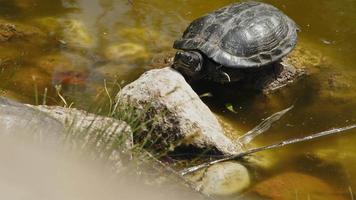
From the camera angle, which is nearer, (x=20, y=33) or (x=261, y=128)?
(x=261, y=128)

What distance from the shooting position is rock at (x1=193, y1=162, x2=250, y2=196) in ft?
15.2

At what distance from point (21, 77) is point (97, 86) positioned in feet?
2.63

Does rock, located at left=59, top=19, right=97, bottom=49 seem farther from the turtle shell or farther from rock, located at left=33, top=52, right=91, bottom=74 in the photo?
Answer: the turtle shell

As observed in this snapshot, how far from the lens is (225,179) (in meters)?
4.78

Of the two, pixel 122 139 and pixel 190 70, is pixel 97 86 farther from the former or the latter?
pixel 122 139

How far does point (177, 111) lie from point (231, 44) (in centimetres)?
117

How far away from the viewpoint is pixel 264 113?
583cm

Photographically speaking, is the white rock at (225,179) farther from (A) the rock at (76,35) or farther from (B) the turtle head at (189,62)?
(A) the rock at (76,35)

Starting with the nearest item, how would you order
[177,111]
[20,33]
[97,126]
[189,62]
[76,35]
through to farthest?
1. [97,126]
2. [177,111]
3. [189,62]
4. [20,33]
5. [76,35]

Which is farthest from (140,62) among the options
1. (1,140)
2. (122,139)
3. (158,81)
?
(1,140)

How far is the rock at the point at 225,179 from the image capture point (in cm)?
462

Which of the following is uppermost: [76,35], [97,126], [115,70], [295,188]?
[97,126]

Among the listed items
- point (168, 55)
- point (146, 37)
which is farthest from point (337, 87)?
point (146, 37)

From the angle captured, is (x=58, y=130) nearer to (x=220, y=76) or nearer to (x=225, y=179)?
(x=225, y=179)
